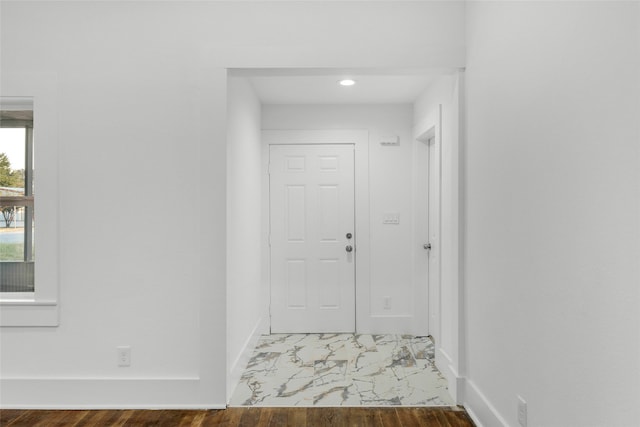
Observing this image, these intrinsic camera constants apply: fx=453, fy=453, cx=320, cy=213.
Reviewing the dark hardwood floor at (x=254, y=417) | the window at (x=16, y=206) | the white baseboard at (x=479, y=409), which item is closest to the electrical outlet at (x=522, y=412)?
the white baseboard at (x=479, y=409)

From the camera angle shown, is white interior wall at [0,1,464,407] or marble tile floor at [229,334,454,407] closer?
white interior wall at [0,1,464,407]

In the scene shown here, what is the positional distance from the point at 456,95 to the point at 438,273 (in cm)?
146

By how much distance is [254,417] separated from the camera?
8.66 feet

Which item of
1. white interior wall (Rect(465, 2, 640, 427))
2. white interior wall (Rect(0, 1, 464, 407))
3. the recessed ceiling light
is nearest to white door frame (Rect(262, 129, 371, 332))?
the recessed ceiling light

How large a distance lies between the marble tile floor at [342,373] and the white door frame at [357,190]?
45 cm

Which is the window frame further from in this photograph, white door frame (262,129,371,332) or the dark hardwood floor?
white door frame (262,129,371,332)

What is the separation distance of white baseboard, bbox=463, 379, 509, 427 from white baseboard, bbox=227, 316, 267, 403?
1452mm

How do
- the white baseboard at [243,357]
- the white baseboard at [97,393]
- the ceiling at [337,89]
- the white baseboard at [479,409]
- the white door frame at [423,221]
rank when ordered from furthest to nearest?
the white door frame at [423,221]
the ceiling at [337,89]
the white baseboard at [243,357]
the white baseboard at [97,393]
the white baseboard at [479,409]

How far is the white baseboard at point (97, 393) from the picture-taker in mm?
2744

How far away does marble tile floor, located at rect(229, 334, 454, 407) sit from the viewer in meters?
2.90

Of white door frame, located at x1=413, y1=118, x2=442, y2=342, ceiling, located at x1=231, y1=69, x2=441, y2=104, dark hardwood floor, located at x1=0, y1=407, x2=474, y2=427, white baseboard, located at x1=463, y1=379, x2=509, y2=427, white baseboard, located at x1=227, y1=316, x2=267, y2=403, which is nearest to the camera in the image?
white baseboard, located at x1=463, y1=379, x2=509, y2=427

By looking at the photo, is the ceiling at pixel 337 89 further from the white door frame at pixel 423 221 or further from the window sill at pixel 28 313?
the window sill at pixel 28 313

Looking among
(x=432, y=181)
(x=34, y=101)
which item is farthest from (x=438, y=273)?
(x=34, y=101)

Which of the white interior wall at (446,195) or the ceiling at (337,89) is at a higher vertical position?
the ceiling at (337,89)
